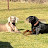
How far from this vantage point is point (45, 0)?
32312 mm

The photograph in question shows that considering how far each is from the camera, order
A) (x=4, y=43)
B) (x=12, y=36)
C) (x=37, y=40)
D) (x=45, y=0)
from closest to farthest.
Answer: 1. (x=4, y=43)
2. (x=37, y=40)
3. (x=12, y=36)
4. (x=45, y=0)

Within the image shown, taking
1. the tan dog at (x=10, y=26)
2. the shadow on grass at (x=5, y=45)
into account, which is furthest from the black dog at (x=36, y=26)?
the shadow on grass at (x=5, y=45)

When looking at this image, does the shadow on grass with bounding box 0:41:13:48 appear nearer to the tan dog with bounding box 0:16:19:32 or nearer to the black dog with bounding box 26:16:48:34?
the tan dog with bounding box 0:16:19:32

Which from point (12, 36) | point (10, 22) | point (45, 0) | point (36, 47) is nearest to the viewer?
point (36, 47)

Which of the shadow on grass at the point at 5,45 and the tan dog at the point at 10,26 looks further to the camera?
the tan dog at the point at 10,26

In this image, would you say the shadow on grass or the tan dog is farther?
the tan dog

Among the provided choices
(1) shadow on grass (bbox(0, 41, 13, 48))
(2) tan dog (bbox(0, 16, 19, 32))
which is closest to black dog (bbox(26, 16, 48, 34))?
(2) tan dog (bbox(0, 16, 19, 32))

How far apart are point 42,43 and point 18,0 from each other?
88.0 ft

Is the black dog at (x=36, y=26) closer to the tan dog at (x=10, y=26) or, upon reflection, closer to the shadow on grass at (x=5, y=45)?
the tan dog at (x=10, y=26)

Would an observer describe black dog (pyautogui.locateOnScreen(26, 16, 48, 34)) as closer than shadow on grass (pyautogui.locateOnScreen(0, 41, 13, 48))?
No

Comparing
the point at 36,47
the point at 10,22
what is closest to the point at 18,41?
the point at 36,47

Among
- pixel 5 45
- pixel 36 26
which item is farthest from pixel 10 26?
pixel 5 45

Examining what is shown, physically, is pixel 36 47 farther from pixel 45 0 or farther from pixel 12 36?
pixel 45 0

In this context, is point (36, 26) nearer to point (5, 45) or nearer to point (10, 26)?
point (10, 26)
